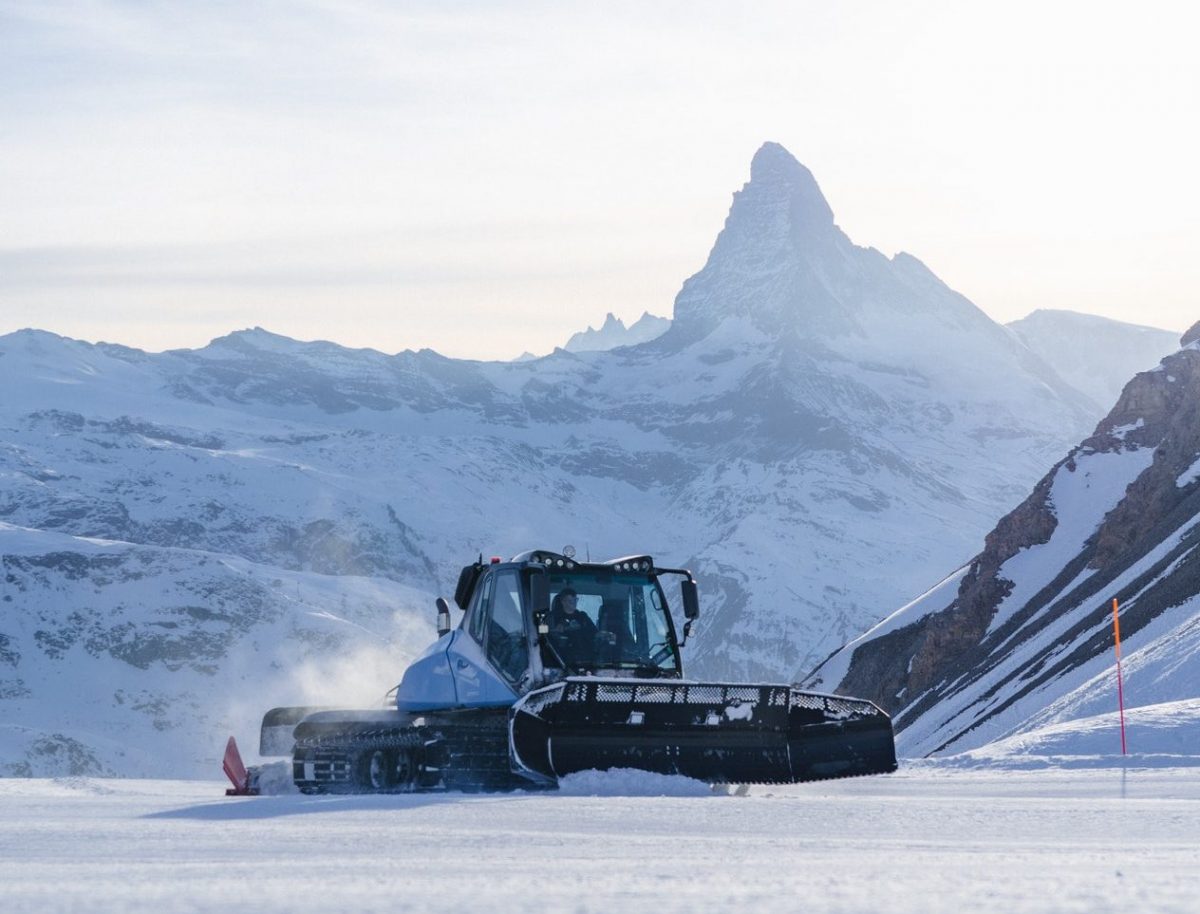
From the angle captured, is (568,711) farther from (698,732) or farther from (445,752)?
(445,752)

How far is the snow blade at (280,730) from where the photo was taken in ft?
84.5

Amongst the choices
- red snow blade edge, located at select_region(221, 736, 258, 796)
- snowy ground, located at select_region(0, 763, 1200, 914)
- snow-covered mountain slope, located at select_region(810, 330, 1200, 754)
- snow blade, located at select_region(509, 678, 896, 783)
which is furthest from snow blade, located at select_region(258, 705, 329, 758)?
snow-covered mountain slope, located at select_region(810, 330, 1200, 754)

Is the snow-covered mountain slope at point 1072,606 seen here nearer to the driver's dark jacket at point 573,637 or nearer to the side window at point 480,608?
the driver's dark jacket at point 573,637

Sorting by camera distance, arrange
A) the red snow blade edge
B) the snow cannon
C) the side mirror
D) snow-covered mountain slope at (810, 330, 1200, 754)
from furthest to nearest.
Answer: snow-covered mountain slope at (810, 330, 1200, 754), the red snow blade edge, the side mirror, the snow cannon

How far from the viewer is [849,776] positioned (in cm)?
2088

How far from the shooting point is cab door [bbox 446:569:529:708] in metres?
21.1

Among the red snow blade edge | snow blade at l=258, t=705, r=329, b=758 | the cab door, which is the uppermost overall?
the cab door

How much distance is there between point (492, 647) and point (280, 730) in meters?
5.60

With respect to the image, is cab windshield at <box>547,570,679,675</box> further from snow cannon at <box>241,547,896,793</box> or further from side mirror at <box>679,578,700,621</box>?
side mirror at <box>679,578,700,621</box>

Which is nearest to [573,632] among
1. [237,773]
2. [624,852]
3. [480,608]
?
Result: [480,608]

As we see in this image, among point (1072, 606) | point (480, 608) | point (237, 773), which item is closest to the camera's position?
point (480, 608)

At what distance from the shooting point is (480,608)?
72.3 feet

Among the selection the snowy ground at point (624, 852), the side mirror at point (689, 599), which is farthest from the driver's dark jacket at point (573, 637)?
the snowy ground at point (624, 852)

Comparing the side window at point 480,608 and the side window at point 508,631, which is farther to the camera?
the side window at point 480,608
